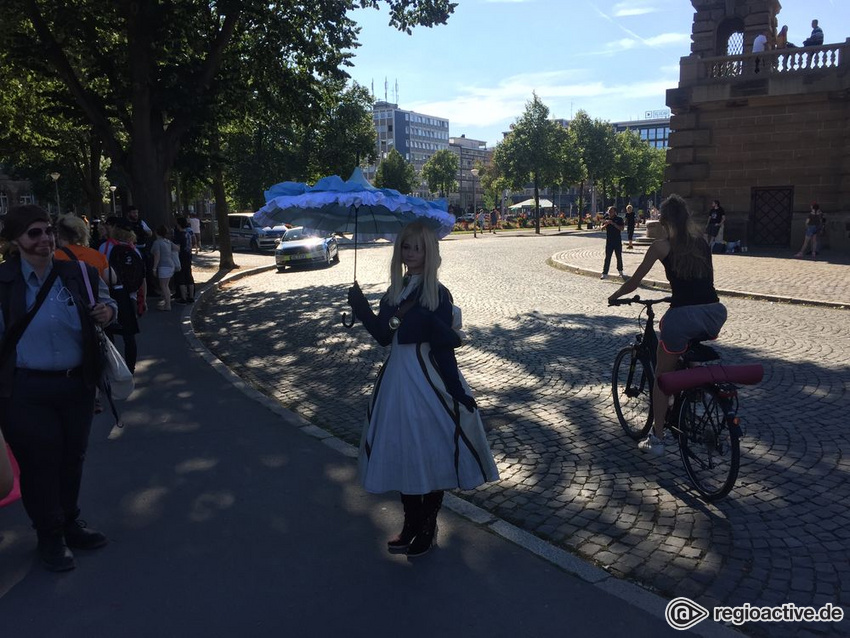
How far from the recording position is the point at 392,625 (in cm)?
310

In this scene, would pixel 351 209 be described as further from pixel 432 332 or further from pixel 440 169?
pixel 440 169

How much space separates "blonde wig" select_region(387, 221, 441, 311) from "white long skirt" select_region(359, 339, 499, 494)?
0.83 feet

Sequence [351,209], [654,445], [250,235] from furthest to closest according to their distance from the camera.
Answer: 1. [250,235]
2. [351,209]
3. [654,445]

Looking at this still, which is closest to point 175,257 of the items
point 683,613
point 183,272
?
point 183,272

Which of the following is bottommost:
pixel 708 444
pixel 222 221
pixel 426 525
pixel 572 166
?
pixel 426 525

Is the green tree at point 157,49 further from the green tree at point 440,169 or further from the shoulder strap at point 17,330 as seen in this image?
the green tree at point 440,169

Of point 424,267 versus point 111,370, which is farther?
point 111,370

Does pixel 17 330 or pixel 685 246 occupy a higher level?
pixel 685 246

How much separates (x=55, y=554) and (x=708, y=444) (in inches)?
156

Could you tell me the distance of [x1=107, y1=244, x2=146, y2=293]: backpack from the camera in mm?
7574

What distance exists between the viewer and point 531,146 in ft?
166

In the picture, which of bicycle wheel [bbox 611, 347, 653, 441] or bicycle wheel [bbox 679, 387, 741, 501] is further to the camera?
bicycle wheel [bbox 611, 347, 653, 441]

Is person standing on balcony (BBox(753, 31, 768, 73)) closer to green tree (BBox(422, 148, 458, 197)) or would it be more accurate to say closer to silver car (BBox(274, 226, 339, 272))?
silver car (BBox(274, 226, 339, 272))

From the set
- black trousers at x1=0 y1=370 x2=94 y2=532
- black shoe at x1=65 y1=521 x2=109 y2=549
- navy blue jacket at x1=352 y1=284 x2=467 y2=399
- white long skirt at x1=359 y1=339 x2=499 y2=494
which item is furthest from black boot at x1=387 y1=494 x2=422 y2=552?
black trousers at x1=0 y1=370 x2=94 y2=532
